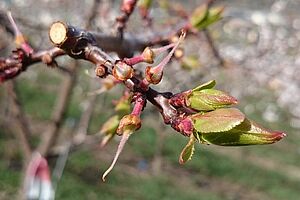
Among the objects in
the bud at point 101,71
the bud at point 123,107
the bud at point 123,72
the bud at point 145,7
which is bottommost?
the bud at point 145,7

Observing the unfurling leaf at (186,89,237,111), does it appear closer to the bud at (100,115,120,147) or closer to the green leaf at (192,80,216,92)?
the green leaf at (192,80,216,92)

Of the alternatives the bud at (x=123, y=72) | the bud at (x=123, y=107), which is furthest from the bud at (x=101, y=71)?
the bud at (x=123, y=107)

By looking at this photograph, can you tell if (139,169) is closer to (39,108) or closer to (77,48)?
(39,108)

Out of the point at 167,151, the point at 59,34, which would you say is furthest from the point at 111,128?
the point at 167,151

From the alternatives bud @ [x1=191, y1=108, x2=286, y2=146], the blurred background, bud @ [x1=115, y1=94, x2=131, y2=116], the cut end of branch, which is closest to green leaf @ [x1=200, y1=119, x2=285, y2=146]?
bud @ [x1=191, y1=108, x2=286, y2=146]

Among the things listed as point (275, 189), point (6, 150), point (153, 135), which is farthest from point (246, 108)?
point (6, 150)

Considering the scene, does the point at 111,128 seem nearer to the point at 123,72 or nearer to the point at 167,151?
the point at 123,72

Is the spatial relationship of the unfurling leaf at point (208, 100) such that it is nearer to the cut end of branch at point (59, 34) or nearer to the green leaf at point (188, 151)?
the green leaf at point (188, 151)
